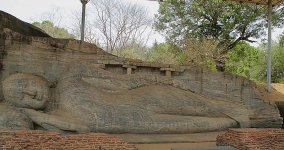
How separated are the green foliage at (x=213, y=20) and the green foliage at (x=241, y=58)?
999 mm

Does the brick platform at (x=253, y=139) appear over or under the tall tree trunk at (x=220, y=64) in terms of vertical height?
under

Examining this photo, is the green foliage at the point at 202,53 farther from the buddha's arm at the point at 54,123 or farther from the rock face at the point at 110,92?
the buddha's arm at the point at 54,123

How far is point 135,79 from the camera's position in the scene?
772cm

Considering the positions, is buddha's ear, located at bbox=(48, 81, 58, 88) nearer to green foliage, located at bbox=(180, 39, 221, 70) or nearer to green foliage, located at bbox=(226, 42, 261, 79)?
green foliage, located at bbox=(180, 39, 221, 70)

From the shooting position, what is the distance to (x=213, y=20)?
65.6 ft

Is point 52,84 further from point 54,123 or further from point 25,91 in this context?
point 54,123

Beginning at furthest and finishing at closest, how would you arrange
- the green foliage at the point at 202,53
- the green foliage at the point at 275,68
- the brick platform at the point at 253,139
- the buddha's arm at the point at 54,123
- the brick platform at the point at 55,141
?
the green foliage at the point at 275,68
the green foliage at the point at 202,53
the brick platform at the point at 253,139
the buddha's arm at the point at 54,123
the brick platform at the point at 55,141

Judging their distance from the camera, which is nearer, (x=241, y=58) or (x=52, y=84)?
(x=52, y=84)

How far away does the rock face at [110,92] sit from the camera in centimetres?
644

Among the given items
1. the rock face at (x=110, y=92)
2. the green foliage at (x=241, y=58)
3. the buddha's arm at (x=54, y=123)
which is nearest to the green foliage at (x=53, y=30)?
the green foliage at (x=241, y=58)

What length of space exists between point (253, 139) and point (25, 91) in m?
4.56

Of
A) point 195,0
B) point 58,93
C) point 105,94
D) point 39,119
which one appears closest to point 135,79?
point 105,94

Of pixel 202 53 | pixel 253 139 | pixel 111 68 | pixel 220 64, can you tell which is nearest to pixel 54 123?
pixel 111 68

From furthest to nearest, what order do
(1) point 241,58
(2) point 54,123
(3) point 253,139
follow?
(1) point 241,58
(3) point 253,139
(2) point 54,123
